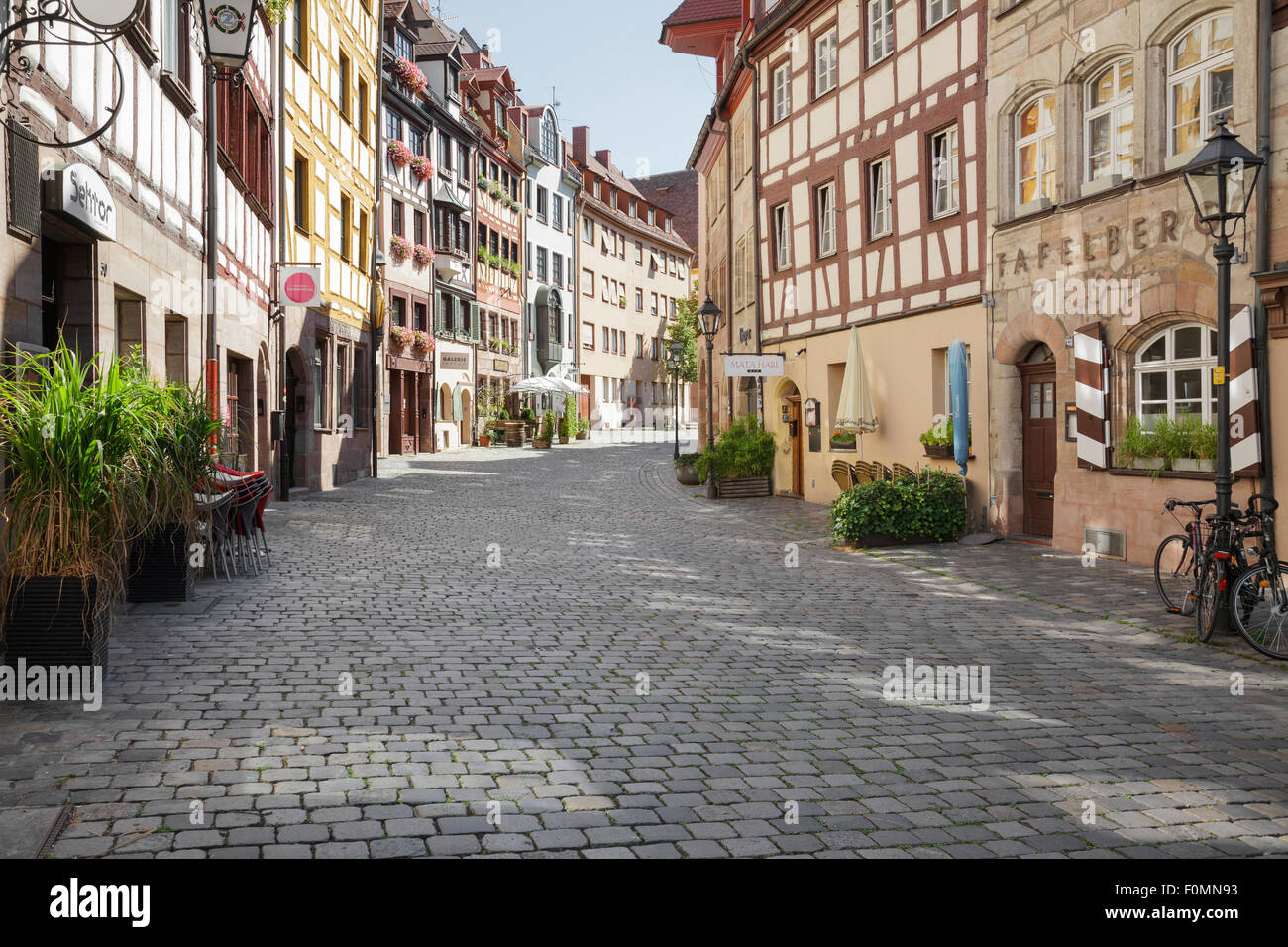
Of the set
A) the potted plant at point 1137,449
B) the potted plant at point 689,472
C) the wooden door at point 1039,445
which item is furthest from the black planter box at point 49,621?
the potted plant at point 689,472

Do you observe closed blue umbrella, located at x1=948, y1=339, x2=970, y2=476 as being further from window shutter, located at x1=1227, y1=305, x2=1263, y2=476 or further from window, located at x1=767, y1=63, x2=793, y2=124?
window, located at x1=767, y1=63, x2=793, y2=124

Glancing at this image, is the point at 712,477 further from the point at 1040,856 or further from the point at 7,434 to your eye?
the point at 1040,856

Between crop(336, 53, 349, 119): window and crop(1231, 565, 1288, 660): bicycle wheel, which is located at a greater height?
crop(336, 53, 349, 119): window

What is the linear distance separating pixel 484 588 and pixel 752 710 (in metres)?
4.50

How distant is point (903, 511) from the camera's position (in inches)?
560

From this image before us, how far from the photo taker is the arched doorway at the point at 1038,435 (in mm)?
14016

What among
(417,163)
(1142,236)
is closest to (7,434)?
(1142,236)

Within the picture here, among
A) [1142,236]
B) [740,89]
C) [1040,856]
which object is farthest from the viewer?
[740,89]

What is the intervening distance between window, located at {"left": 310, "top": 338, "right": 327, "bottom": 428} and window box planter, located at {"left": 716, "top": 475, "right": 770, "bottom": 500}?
796 cm

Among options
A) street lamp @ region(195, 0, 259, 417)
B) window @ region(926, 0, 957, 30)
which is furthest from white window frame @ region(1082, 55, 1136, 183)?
street lamp @ region(195, 0, 259, 417)

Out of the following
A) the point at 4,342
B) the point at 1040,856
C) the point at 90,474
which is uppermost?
the point at 4,342

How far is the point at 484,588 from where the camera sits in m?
10.0

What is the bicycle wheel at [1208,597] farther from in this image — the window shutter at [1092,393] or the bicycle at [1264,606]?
the window shutter at [1092,393]

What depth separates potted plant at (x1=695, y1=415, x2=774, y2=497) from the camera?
71.1ft
